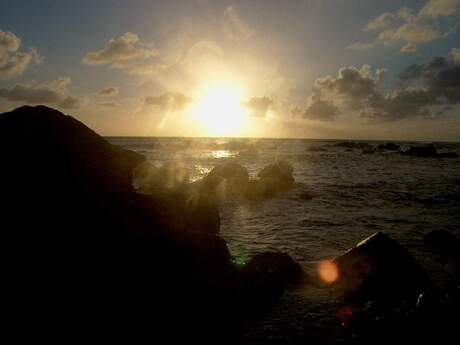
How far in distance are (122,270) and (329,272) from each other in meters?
5.86

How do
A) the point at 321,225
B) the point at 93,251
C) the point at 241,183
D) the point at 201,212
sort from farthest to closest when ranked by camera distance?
the point at 241,183
the point at 321,225
the point at 201,212
the point at 93,251

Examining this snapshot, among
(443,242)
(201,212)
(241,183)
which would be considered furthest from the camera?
(241,183)

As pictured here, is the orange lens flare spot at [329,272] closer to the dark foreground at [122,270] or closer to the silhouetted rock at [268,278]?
the dark foreground at [122,270]

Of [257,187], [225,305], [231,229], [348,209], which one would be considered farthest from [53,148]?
[257,187]

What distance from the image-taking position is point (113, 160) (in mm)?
7508

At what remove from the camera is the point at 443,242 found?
11820mm

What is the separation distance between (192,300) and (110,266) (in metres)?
1.75

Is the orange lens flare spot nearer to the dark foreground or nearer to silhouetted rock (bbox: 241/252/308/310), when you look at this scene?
the dark foreground

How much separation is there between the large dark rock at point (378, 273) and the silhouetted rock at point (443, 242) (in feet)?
14.6

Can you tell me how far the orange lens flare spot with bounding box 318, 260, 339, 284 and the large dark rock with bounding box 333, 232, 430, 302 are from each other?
0.20 m

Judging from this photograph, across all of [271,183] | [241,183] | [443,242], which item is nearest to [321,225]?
[443,242]

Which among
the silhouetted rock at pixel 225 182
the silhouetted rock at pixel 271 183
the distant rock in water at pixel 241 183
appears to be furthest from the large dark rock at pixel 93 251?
the silhouetted rock at pixel 271 183

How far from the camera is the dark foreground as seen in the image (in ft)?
17.9

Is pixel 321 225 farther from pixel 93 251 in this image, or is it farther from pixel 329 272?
pixel 93 251
